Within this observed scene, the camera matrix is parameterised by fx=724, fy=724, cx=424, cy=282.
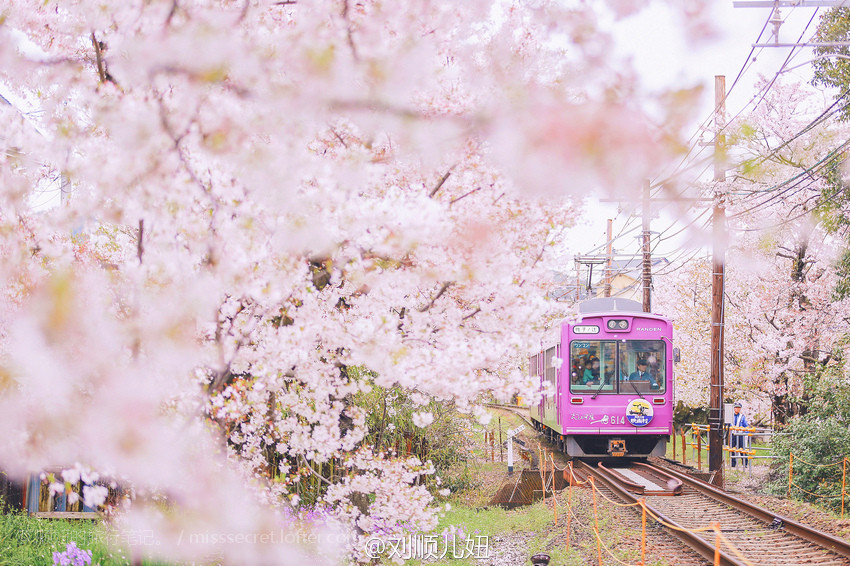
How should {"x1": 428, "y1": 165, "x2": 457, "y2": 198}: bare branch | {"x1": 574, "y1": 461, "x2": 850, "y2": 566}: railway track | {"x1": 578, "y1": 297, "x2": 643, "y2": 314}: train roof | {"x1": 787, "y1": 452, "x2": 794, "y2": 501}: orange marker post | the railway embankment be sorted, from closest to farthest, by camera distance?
{"x1": 428, "y1": 165, "x2": 457, "y2": 198}: bare branch, {"x1": 574, "y1": 461, "x2": 850, "y2": 566}: railway track, the railway embankment, {"x1": 787, "y1": 452, "x2": 794, "y2": 501}: orange marker post, {"x1": 578, "y1": 297, "x2": 643, "y2": 314}: train roof

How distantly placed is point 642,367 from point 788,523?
544cm

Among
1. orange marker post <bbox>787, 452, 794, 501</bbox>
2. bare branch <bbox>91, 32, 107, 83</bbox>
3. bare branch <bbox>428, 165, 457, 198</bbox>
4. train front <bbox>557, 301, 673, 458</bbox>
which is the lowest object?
orange marker post <bbox>787, 452, 794, 501</bbox>

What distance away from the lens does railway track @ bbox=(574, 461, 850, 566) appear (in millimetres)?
7672

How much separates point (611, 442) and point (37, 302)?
13.5m

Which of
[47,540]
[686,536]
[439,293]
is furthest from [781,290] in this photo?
[47,540]

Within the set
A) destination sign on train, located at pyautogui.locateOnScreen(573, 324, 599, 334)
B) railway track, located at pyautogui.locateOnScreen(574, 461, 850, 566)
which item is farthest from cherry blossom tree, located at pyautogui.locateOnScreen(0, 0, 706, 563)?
destination sign on train, located at pyautogui.locateOnScreen(573, 324, 599, 334)

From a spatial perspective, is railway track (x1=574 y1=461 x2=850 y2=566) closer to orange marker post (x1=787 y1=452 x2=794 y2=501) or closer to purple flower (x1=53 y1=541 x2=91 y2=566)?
orange marker post (x1=787 y1=452 x2=794 y2=501)

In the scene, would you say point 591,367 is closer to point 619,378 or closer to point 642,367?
point 619,378

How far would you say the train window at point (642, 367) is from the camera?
1428cm

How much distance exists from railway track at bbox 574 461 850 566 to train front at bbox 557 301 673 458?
1478 millimetres

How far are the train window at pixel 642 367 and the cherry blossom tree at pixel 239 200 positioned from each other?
939 cm

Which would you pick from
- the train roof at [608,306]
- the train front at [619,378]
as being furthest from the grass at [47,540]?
the train roof at [608,306]

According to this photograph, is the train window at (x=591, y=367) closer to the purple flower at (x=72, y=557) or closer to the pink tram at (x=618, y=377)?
the pink tram at (x=618, y=377)

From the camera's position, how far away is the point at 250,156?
9.77 ft
